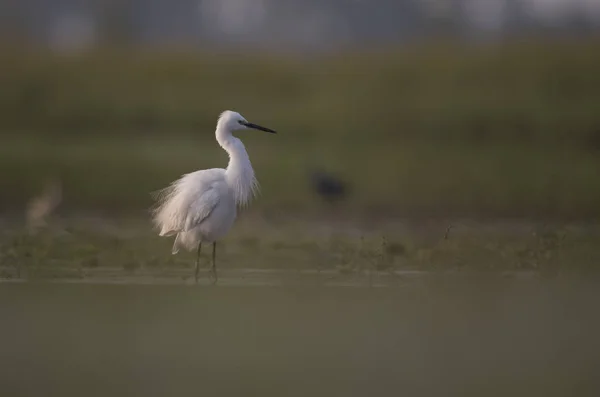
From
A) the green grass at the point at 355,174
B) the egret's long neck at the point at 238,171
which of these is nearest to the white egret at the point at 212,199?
the egret's long neck at the point at 238,171

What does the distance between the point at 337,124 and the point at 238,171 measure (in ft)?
29.4

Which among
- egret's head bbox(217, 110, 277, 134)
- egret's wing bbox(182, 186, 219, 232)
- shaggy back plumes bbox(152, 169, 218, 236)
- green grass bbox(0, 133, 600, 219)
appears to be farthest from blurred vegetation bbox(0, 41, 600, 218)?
egret's wing bbox(182, 186, 219, 232)

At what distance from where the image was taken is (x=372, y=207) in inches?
659

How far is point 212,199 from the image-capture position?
34.8 feet

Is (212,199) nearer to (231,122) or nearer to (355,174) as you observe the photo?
(231,122)

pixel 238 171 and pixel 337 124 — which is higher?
pixel 337 124

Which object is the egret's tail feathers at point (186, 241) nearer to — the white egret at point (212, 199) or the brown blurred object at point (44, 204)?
the white egret at point (212, 199)

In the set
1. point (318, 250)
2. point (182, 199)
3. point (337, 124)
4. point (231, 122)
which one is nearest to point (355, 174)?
point (337, 124)

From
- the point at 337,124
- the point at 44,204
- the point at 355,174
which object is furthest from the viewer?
the point at 337,124

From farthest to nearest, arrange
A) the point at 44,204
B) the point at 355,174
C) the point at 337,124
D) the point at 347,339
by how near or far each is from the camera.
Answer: the point at 337,124 < the point at 355,174 < the point at 44,204 < the point at 347,339

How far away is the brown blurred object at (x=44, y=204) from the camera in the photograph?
14.9 meters

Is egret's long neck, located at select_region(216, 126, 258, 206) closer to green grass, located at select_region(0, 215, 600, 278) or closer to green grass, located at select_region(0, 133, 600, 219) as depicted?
green grass, located at select_region(0, 215, 600, 278)

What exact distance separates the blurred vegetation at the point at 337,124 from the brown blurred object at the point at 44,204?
31 centimetres

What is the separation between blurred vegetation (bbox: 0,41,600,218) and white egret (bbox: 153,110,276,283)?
17.3ft
